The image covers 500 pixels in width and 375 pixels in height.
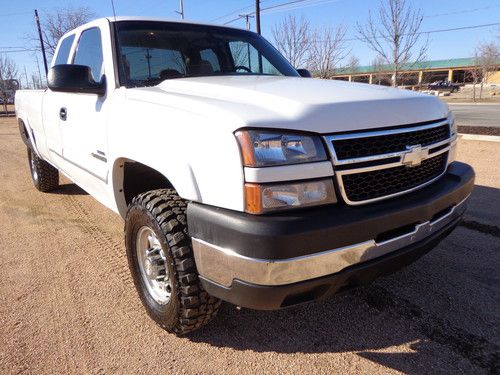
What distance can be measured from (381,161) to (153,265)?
1.46 m

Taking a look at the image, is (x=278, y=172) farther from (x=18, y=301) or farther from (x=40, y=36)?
(x=40, y=36)

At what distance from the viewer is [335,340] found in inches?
89.6

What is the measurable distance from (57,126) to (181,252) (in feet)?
8.05

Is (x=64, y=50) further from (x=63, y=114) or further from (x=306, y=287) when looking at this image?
(x=306, y=287)

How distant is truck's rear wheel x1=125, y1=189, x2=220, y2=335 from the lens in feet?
6.65

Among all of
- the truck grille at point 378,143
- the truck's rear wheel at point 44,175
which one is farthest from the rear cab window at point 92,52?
the truck's rear wheel at point 44,175

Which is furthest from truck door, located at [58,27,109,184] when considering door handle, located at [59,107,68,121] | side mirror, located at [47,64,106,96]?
side mirror, located at [47,64,106,96]

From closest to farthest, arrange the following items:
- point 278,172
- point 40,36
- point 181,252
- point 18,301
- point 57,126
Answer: point 278,172 → point 181,252 → point 18,301 → point 57,126 → point 40,36

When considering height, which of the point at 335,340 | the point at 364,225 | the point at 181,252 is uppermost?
the point at 364,225

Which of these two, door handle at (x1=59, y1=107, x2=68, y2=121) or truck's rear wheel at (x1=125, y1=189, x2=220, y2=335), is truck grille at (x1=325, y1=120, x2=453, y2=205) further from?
door handle at (x1=59, y1=107, x2=68, y2=121)

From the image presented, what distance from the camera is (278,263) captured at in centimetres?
166

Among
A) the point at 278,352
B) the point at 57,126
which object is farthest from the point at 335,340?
the point at 57,126

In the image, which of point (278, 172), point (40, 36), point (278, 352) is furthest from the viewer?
point (40, 36)

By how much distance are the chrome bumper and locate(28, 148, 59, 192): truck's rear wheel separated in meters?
4.31
